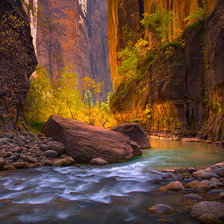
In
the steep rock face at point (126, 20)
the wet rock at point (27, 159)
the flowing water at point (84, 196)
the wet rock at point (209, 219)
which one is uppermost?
the steep rock face at point (126, 20)

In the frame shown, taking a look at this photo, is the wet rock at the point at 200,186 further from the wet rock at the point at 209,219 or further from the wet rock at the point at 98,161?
the wet rock at the point at 98,161

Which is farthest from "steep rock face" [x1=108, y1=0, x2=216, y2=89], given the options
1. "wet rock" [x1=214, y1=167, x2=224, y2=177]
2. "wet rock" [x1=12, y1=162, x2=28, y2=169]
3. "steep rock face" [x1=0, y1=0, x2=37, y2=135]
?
"wet rock" [x1=12, y1=162, x2=28, y2=169]

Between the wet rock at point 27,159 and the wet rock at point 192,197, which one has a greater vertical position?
the wet rock at point 27,159

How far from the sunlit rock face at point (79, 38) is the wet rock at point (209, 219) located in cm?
4082

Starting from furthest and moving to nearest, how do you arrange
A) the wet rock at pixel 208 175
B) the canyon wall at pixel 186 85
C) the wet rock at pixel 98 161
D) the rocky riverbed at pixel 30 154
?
the canyon wall at pixel 186 85
the wet rock at pixel 98 161
the rocky riverbed at pixel 30 154
the wet rock at pixel 208 175

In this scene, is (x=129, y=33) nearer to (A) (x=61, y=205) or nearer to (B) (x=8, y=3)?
(B) (x=8, y=3)

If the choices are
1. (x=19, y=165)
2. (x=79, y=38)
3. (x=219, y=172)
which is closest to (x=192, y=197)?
(x=219, y=172)

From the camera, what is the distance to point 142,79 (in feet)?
70.1

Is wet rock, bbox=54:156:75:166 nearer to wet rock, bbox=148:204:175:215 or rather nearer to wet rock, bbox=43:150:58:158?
wet rock, bbox=43:150:58:158

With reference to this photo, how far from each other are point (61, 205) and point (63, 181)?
57.3 inches

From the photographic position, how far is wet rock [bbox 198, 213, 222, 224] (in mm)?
2287

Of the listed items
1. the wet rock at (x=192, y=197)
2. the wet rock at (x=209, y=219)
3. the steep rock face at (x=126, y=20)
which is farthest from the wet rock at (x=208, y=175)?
the steep rock face at (x=126, y=20)

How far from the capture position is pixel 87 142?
678cm

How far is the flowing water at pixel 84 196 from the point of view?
2.61m
